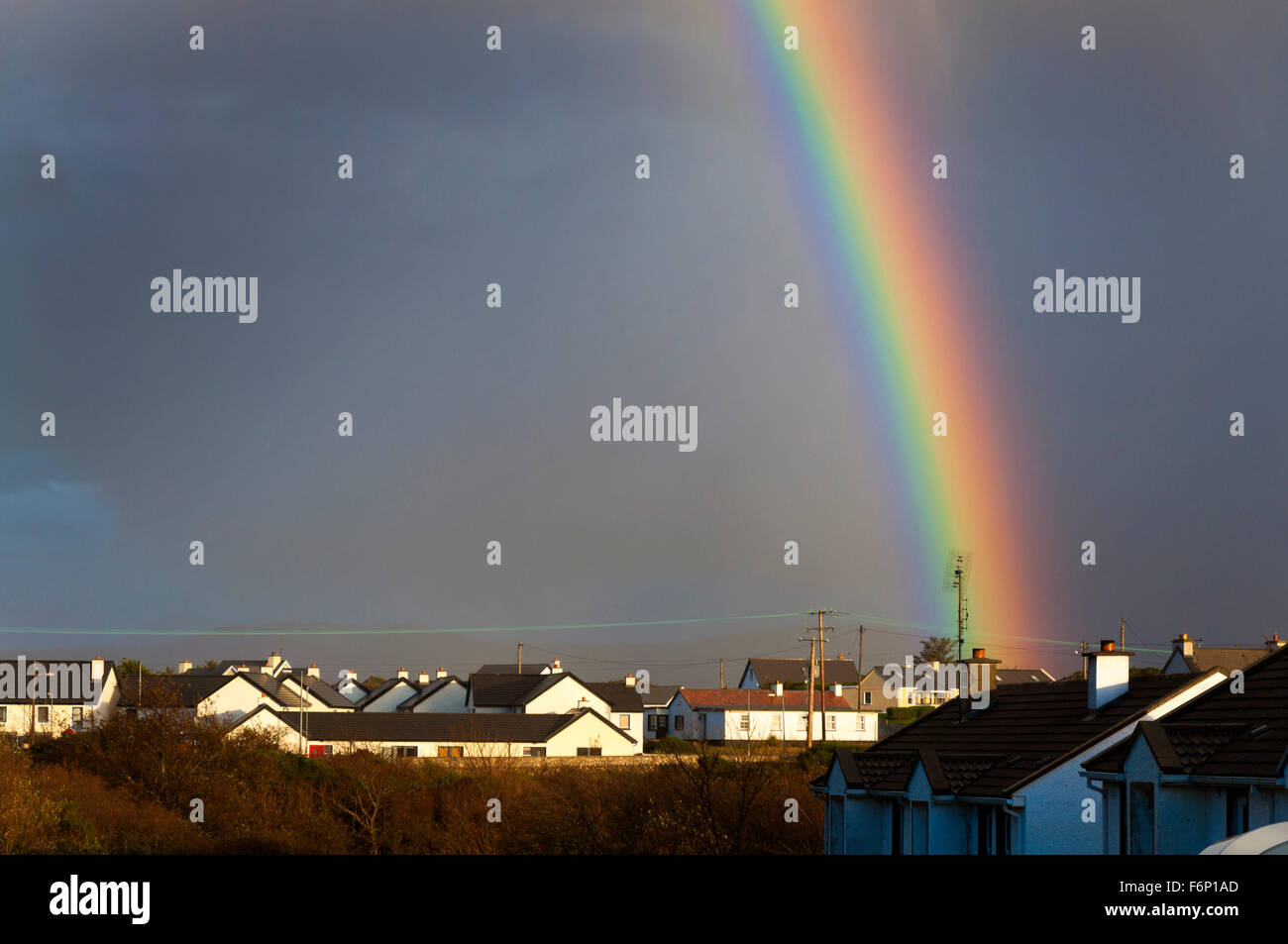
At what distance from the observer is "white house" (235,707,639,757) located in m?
88.5

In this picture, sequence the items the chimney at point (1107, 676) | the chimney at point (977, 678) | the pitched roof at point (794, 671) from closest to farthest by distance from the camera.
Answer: the chimney at point (1107, 676), the chimney at point (977, 678), the pitched roof at point (794, 671)

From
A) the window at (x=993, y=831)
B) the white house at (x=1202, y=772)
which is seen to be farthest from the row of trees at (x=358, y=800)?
the white house at (x=1202, y=772)

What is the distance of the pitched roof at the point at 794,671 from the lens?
128 meters

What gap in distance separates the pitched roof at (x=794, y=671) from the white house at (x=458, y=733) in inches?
1456

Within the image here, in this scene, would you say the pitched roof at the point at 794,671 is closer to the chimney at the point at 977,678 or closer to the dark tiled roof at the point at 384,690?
the dark tiled roof at the point at 384,690

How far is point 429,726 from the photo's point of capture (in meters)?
94.0

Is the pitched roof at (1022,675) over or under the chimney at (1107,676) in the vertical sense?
under

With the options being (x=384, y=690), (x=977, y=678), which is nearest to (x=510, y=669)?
(x=384, y=690)

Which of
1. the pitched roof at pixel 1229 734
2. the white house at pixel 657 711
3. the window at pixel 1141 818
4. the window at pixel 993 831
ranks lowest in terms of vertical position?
the white house at pixel 657 711

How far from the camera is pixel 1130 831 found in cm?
2283

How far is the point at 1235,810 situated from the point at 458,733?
76.7 metres
